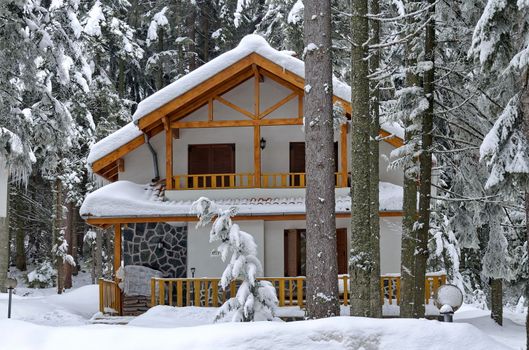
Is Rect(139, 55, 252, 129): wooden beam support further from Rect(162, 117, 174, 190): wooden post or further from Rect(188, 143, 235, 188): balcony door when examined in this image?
Rect(188, 143, 235, 188): balcony door

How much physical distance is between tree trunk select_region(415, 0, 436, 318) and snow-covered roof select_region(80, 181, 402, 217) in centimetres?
401

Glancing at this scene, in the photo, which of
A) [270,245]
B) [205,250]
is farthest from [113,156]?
[270,245]

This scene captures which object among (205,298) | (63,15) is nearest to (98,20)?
(63,15)

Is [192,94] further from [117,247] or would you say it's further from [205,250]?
[117,247]

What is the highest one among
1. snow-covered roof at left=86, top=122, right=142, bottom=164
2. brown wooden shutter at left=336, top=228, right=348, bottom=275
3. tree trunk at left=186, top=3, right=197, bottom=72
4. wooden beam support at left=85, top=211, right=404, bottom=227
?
tree trunk at left=186, top=3, right=197, bottom=72

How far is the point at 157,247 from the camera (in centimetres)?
1777

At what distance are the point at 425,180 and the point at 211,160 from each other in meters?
7.91

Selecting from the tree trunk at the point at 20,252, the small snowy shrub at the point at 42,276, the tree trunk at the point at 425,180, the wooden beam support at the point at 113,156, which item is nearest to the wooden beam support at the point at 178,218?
the wooden beam support at the point at 113,156

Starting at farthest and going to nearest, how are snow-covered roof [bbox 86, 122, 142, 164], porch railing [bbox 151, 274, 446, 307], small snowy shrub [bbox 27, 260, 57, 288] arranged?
small snowy shrub [bbox 27, 260, 57, 288]
snow-covered roof [bbox 86, 122, 142, 164]
porch railing [bbox 151, 274, 446, 307]

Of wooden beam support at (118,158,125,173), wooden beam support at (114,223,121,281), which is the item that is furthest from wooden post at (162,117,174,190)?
wooden beam support at (118,158,125,173)

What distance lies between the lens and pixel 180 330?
6.29 m

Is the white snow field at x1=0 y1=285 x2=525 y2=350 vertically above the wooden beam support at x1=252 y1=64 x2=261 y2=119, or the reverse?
the wooden beam support at x1=252 y1=64 x2=261 y2=119

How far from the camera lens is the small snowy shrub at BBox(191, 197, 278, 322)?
10641 millimetres

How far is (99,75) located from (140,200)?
12.1m
